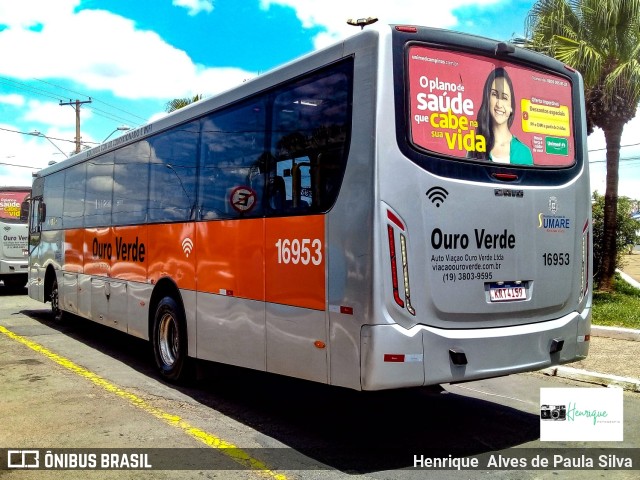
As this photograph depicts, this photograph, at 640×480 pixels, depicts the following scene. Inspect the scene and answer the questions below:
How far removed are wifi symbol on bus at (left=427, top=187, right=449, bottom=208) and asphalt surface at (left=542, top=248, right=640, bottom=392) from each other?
13.8ft

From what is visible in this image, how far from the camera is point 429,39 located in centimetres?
524

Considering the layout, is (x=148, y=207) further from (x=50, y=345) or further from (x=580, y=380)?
(x=580, y=380)

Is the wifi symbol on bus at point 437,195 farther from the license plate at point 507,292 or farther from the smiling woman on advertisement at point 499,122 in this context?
the license plate at point 507,292

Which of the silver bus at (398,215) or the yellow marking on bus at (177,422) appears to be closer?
the silver bus at (398,215)

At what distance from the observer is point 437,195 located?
5.12 metres

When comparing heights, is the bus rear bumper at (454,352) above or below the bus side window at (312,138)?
below

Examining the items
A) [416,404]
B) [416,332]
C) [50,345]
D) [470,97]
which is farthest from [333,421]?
[50,345]

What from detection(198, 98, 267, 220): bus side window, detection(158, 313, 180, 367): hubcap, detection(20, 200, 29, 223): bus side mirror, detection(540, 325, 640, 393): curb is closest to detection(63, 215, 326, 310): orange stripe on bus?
detection(198, 98, 267, 220): bus side window

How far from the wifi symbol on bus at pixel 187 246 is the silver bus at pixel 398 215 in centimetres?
26

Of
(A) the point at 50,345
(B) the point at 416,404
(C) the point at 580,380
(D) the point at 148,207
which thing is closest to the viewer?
(B) the point at 416,404

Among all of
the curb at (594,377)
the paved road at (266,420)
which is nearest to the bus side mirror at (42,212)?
the paved road at (266,420)

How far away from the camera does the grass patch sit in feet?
38.1

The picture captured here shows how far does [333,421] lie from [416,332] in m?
1.86

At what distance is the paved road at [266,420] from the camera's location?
16.7 feet
